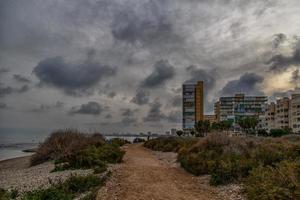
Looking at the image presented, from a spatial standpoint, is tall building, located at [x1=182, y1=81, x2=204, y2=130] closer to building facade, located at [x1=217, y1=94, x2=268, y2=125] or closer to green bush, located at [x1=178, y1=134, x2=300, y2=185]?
building facade, located at [x1=217, y1=94, x2=268, y2=125]

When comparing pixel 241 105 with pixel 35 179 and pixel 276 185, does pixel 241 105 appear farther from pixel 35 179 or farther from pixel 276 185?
pixel 276 185

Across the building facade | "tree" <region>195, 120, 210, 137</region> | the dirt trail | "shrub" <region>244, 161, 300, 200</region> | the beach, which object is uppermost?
the building facade

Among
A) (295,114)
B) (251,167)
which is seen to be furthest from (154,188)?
(295,114)

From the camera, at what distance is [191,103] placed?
107312mm

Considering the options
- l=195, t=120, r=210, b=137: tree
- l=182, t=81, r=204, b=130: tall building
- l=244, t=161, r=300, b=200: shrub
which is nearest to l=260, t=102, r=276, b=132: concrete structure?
l=182, t=81, r=204, b=130: tall building

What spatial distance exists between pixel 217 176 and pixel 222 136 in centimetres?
739

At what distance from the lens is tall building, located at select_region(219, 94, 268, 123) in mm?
147000

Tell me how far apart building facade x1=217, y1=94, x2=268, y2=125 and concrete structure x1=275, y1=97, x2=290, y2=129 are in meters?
33.0

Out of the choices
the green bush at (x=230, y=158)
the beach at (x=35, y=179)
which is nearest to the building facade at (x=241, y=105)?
the green bush at (x=230, y=158)

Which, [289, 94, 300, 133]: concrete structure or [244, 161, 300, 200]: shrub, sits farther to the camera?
[289, 94, 300, 133]: concrete structure

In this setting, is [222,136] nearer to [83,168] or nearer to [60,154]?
[83,168]

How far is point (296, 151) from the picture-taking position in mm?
13930

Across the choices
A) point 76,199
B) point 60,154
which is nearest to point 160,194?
point 76,199

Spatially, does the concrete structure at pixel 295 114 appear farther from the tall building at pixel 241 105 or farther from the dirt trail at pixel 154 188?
the dirt trail at pixel 154 188
